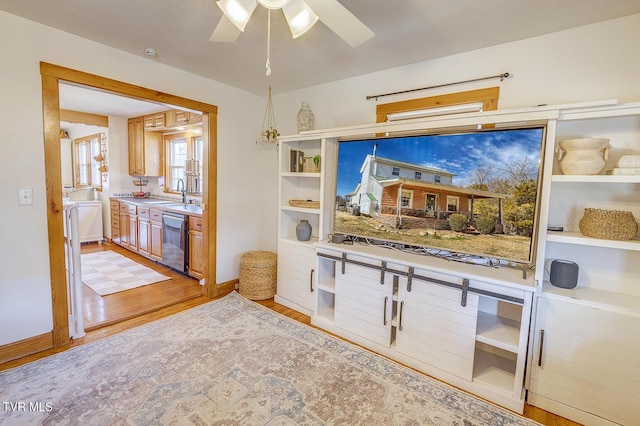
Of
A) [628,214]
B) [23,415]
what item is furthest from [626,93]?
[23,415]


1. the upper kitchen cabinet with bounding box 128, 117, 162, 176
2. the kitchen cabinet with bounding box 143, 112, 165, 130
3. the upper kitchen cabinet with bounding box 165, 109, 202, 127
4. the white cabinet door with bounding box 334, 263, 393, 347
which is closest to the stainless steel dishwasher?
the upper kitchen cabinet with bounding box 165, 109, 202, 127

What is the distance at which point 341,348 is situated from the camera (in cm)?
244

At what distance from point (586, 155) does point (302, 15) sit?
71.2 inches

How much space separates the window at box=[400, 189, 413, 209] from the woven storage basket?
169cm

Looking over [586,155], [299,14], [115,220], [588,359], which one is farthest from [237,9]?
[115,220]

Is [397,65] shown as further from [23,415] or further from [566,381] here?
[23,415]

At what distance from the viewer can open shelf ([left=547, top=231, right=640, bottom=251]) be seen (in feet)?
5.29

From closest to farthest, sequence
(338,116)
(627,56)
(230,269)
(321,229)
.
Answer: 1. (627,56)
2. (321,229)
3. (338,116)
4. (230,269)

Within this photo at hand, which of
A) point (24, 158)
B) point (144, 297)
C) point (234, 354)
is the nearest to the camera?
point (24, 158)

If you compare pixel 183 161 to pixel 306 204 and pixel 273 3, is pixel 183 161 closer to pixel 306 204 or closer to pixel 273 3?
pixel 306 204

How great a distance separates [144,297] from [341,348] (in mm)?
2354

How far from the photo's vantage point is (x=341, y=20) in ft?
4.83

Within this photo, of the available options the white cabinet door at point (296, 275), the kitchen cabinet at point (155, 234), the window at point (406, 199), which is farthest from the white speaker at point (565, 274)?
the kitchen cabinet at point (155, 234)

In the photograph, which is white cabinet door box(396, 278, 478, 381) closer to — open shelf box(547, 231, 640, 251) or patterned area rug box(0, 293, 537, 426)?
patterned area rug box(0, 293, 537, 426)
